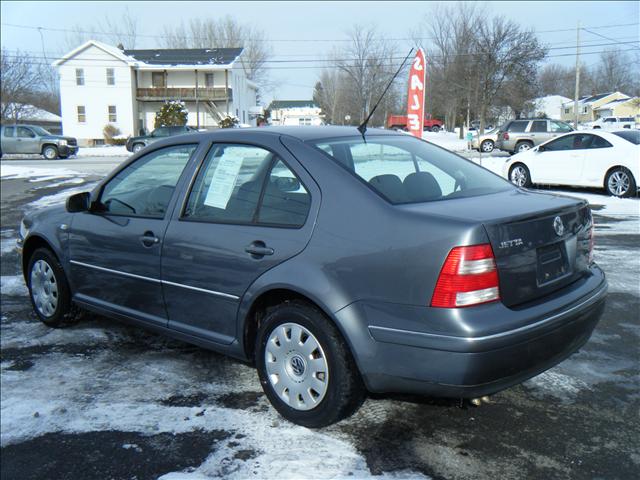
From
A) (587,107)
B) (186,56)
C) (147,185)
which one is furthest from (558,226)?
(587,107)

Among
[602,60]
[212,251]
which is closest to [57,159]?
[602,60]

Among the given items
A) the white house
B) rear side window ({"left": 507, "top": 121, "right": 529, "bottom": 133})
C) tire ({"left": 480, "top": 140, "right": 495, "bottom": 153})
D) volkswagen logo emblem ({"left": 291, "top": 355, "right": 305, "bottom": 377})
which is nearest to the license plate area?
volkswagen logo emblem ({"left": 291, "top": 355, "right": 305, "bottom": 377})

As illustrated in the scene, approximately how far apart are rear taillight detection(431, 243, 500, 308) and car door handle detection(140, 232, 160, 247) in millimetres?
1932

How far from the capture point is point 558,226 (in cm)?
298

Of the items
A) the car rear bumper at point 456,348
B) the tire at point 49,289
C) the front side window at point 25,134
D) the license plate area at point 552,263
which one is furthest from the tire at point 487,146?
the car rear bumper at point 456,348

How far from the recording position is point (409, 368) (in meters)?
2.71

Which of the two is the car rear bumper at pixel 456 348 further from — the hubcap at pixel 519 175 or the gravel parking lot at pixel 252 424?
the hubcap at pixel 519 175

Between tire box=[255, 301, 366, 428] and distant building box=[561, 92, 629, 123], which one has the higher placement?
distant building box=[561, 92, 629, 123]

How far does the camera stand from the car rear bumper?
A: 102 inches

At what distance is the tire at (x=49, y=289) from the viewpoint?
4.66m

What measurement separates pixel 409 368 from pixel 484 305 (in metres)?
0.45

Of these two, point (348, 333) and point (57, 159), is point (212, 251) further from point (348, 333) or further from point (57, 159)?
point (57, 159)

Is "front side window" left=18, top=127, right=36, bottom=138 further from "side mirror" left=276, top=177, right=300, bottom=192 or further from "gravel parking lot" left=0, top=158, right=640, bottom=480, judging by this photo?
"side mirror" left=276, top=177, right=300, bottom=192

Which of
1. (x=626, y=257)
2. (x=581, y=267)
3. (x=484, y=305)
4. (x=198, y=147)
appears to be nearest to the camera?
(x=484, y=305)
